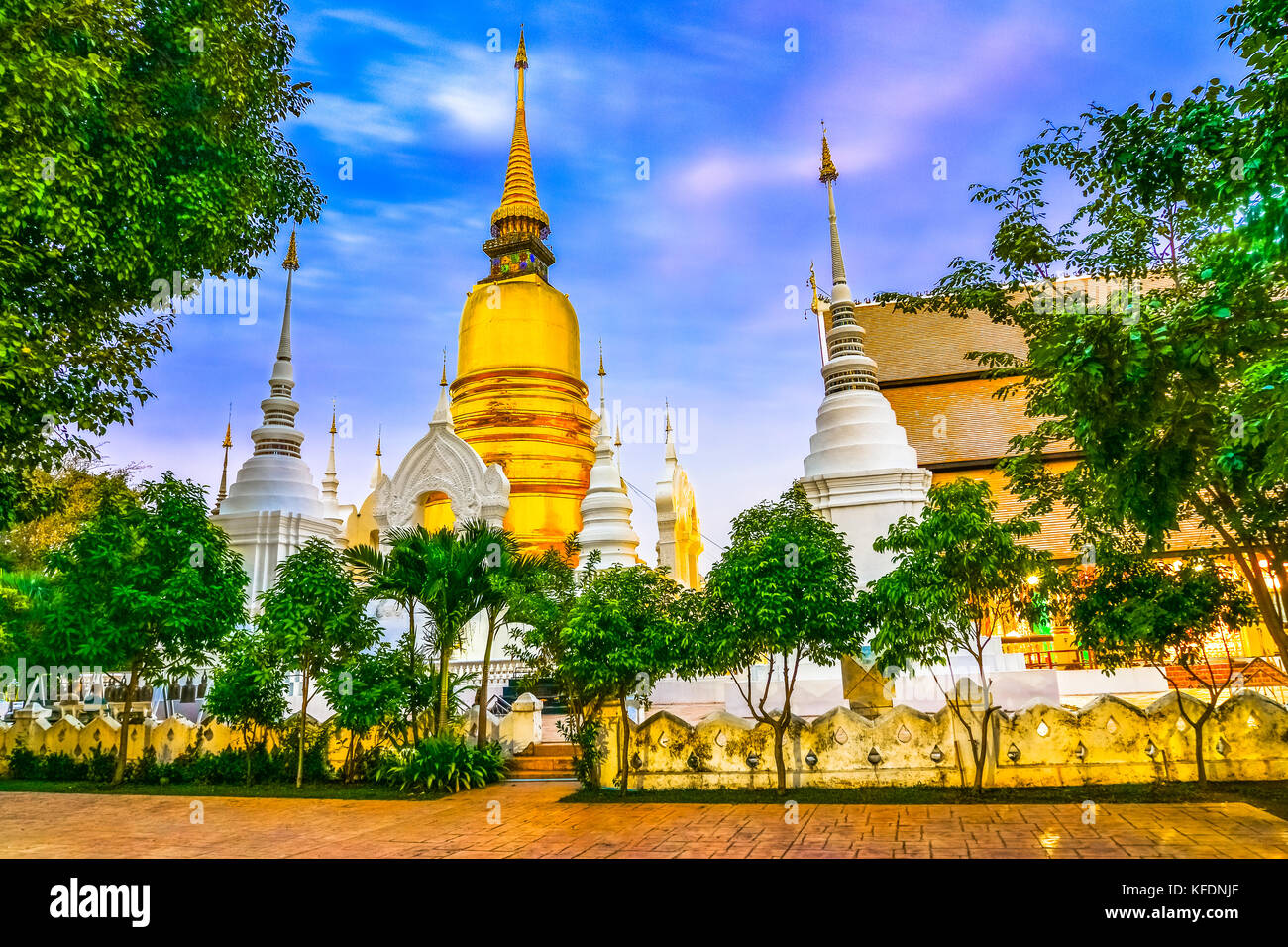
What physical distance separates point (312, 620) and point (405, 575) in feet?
4.32

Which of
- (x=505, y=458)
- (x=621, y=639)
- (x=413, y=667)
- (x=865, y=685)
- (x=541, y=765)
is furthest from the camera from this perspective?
(x=505, y=458)

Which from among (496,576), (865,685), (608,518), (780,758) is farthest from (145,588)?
(865,685)

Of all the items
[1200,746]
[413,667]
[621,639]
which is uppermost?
[621,639]

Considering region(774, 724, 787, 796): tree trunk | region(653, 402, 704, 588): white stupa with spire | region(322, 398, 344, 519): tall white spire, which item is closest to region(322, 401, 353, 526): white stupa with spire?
region(322, 398, 344, 519): tall white spire

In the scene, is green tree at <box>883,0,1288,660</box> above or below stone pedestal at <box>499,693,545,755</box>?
above

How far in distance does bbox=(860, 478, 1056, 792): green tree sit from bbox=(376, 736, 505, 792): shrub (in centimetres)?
525

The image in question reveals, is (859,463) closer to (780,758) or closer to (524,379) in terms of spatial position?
(780,758)

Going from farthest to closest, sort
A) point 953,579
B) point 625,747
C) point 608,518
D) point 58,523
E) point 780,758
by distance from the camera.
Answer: point 58,523
point 608,518
point 625,747
point 780,758
point 953,579

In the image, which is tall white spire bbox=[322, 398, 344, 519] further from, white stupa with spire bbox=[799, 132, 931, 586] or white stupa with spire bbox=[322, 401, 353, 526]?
white stupa with spire bbox=[799, 132, 931, 586]

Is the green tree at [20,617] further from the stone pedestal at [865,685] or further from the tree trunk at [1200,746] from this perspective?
the tree trunk at [1200,746]

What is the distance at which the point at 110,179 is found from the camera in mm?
8141

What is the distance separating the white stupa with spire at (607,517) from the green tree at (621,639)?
7349 mm

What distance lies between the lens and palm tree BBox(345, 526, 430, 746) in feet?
34.1

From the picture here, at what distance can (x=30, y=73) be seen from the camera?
7.04m
